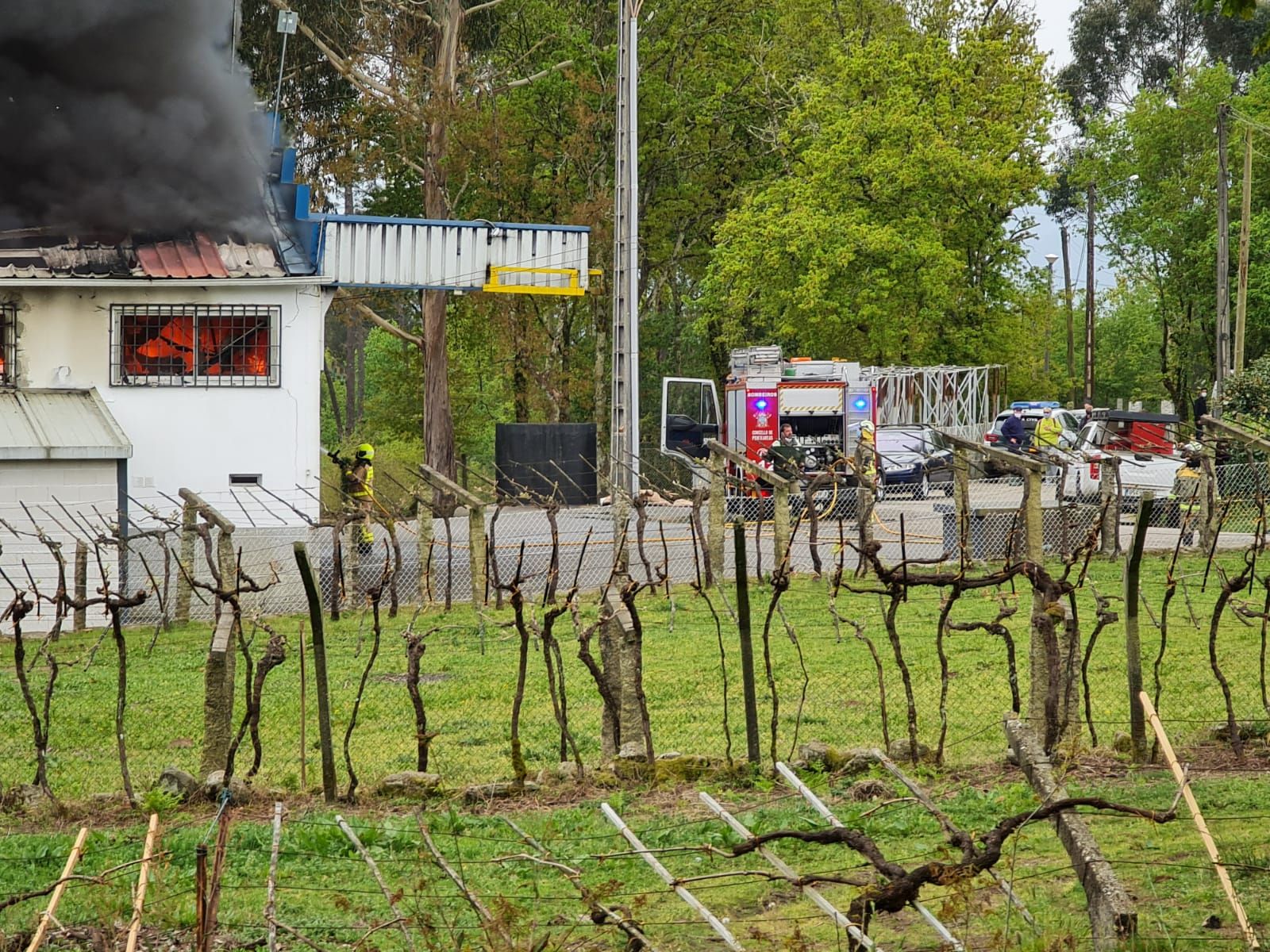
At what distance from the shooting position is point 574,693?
12914 mm

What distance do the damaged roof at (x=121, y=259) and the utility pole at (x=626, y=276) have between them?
18.9 feet

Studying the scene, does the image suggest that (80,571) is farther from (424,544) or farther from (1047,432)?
(1047,432)

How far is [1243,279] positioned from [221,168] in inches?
1040

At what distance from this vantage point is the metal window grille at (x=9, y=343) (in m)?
20.1

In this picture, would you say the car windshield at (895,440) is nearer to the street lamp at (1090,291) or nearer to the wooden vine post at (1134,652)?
the street lamp at (1090,291)

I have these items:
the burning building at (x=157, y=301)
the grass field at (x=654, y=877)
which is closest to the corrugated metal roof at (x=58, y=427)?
the burning building at (x=157, y=301)

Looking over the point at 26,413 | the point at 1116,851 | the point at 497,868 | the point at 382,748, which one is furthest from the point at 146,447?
the point at 1116,851

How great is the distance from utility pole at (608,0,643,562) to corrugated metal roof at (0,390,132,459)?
768 cm

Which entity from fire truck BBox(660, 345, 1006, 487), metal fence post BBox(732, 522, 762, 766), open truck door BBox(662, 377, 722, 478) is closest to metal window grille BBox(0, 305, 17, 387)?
metal fence post BBox(732, 522, 762, 766)

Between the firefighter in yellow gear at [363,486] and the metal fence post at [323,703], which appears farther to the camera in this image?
the firefighter in yellow gear at [363,486]

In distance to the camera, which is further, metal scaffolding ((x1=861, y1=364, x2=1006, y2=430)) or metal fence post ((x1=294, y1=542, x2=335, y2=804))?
metal scaffolding ((x1=861, y1=364, x2=1006, y2=430))

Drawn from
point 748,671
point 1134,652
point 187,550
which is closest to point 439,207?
point 187,550

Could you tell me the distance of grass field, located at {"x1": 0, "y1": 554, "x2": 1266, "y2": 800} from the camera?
1052cm

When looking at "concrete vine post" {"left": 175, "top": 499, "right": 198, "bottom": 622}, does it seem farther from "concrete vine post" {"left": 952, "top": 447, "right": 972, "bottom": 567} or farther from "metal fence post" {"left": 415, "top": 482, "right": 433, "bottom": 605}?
"concrete vine post" {"left": 952, "top": 447, "right": 972, "bottom": 567}
